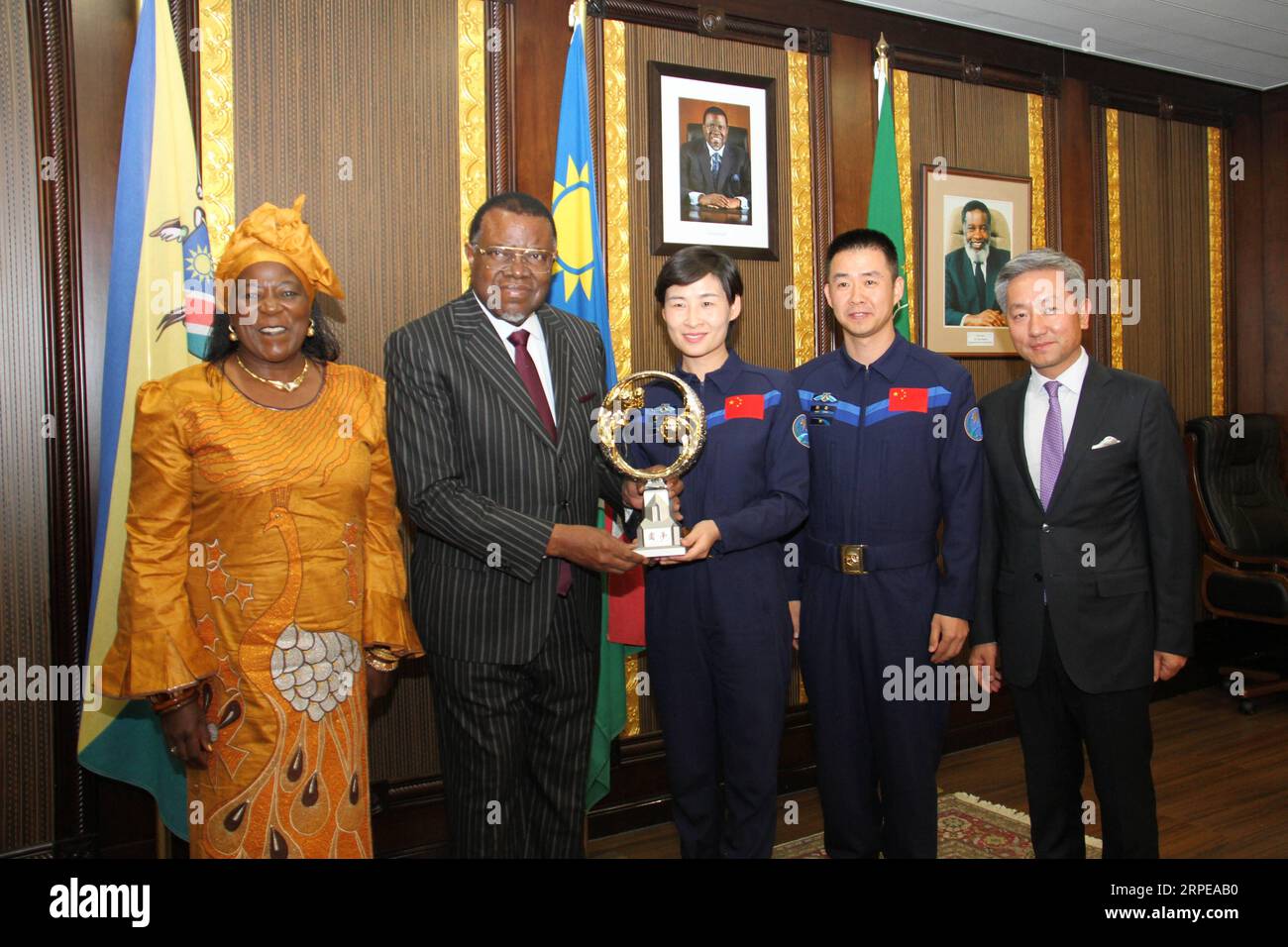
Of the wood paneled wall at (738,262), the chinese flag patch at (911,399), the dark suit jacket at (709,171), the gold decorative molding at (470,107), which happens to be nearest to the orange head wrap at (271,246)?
→ the gold decorative molding at (470,107)

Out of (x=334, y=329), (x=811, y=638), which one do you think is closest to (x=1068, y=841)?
(x=811, y=638)

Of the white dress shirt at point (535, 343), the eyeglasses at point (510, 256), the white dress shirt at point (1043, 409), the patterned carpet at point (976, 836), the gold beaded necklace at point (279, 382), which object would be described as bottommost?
the patterned carpet at point (976, 836)

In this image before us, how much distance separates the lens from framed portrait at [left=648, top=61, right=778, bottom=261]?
3.57 meters

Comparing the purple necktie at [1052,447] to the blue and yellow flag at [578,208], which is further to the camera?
the blue and yellow flag at [578,208]

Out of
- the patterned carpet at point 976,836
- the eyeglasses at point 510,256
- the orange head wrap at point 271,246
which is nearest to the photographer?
the orange head wrap at point 271,246

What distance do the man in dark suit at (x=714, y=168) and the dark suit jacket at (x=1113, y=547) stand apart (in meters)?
1.81

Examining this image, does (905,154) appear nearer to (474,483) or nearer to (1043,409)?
(1043,409)

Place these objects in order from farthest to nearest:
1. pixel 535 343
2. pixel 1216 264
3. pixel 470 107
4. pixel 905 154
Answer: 1. pixel 1216 264
2. pixel 905 154
3. pixel 470 107
4. pixel 535 343

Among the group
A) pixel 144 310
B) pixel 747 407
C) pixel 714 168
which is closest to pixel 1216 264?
pixel 714 168

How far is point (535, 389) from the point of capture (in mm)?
2186

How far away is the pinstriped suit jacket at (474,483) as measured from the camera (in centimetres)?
205

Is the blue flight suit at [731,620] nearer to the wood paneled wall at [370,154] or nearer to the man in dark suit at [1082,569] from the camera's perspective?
the man in dark suit at [1082,569]

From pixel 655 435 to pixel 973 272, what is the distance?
267 cm

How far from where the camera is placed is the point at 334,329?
299 centimetres
